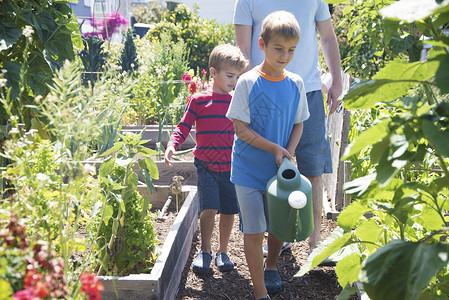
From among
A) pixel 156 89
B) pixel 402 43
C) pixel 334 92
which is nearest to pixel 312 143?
pixel 334 92

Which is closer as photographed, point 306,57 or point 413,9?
point 413,9

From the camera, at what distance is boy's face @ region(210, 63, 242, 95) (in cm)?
292

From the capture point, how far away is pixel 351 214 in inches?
58.7

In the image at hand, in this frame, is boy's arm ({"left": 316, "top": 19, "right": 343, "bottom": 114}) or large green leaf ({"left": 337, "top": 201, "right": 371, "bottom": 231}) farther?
boy's arm ({"left": 316, "top": 19, "right": 343, "bottom": 114})

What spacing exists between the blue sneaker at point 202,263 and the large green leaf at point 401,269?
6.24 ft

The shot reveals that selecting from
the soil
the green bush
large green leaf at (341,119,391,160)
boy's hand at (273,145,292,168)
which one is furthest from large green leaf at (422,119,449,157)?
the green bush

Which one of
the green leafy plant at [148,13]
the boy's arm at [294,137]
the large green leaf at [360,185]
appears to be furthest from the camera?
the green leafy plant at [148,13]

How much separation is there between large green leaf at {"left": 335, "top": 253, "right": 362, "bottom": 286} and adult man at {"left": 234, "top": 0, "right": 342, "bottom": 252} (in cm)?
140

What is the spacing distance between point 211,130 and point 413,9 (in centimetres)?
213

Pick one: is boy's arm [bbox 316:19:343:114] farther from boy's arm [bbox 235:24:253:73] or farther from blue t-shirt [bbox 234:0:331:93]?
boy's arm [bbox 235:24:253:73]

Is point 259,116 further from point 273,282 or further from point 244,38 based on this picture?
point 273,282

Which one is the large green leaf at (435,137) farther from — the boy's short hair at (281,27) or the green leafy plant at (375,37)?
the boy's short hair at (281,27)

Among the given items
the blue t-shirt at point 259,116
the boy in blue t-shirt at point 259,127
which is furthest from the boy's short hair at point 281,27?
the blue t-shirt at point 259,116

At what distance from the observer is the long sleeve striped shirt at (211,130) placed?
2.99 metres
